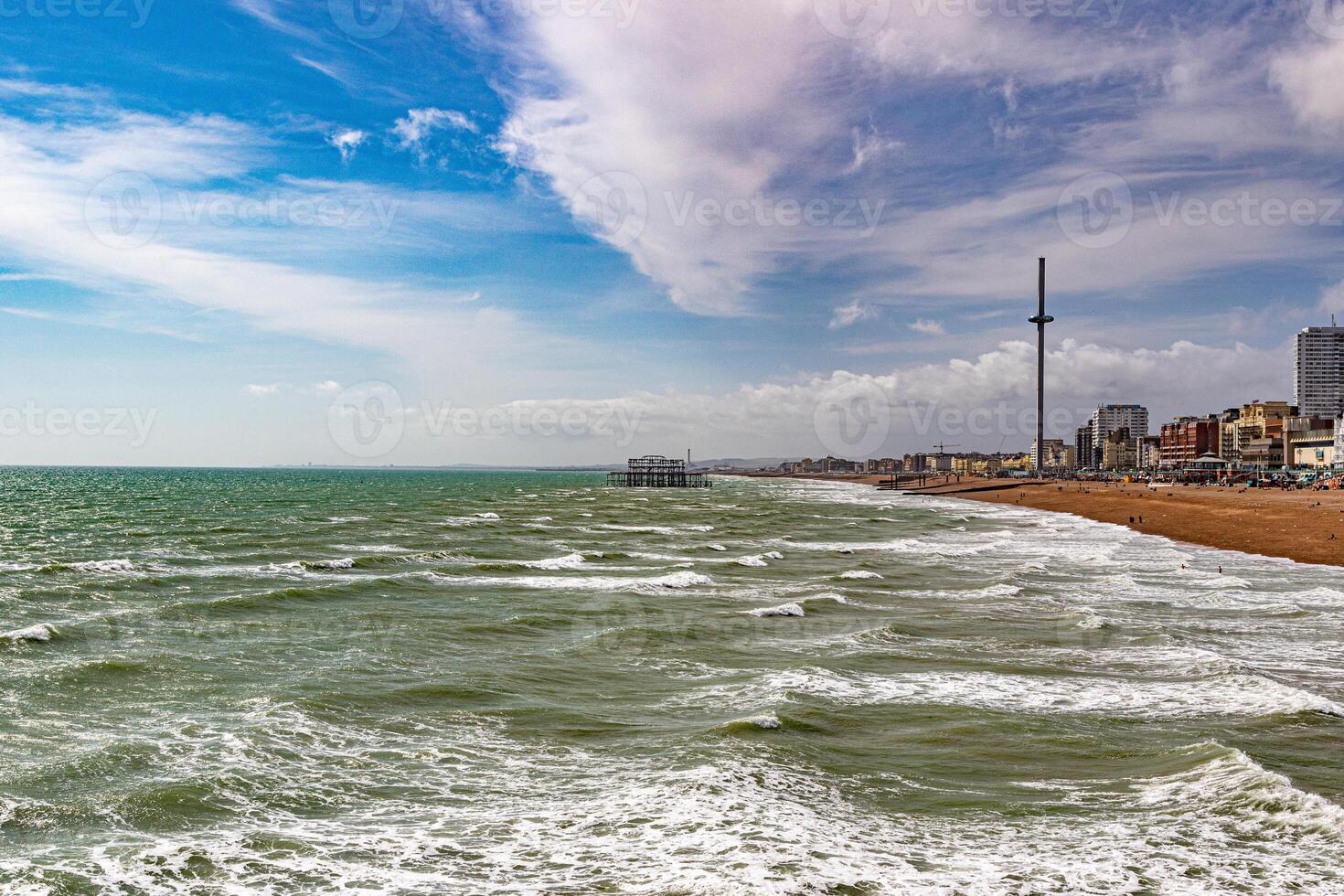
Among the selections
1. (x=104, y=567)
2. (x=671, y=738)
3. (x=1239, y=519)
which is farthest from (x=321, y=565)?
(x=1239, y=519)

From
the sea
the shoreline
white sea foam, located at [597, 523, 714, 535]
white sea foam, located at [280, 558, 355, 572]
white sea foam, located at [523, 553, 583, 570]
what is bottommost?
white sea foam, located at [597, 523, 714, 535]

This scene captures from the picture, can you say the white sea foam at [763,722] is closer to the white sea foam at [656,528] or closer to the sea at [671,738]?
the sea at [671,738]

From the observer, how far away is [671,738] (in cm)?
1381

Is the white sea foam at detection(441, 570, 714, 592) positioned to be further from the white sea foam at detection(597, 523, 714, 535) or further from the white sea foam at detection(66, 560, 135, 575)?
the white sea foam at detection(597, 523, 714, 535)

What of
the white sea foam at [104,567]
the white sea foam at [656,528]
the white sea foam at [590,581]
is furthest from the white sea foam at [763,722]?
the white sea foam at [656,528]

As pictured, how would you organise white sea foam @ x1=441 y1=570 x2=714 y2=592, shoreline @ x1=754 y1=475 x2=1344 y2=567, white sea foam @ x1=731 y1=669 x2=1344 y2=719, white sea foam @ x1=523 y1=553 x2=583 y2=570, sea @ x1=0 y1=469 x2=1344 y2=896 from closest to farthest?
sea @ x1=0 y1=469 x2=1344 y2=896 → white sea foam @ x1=731 y1=669 x2=1344 y2=719 → white sea foam @ x1=441 y1=570 x2=714 y2=592 → white sea foam @ x1=523 y1=553 x2=583 y2=570 → shoreline @ x1=754 y1=475 x2=1344 y2=567

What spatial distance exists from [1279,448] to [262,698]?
230827 mm

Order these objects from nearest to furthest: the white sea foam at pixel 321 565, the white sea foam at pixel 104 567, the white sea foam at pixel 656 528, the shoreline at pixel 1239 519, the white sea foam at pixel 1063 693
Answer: the white sea foam at pixel 1063 693 < the white sea foam at pixel 104 567 < the white sea foam at pixel 321 565 < the shoreline at pixel 1239 519 < the white sea foam at pixel 656 528

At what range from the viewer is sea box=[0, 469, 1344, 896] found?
952 cm

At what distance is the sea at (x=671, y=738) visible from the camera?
9.52 metres

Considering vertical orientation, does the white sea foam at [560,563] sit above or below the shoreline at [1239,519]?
below

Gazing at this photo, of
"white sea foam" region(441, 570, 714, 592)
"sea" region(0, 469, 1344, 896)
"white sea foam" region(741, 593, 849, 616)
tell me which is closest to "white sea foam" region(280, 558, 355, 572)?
"white sea foam" region(441, 570, 714, 592)

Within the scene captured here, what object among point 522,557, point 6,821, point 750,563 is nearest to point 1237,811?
point 6,821

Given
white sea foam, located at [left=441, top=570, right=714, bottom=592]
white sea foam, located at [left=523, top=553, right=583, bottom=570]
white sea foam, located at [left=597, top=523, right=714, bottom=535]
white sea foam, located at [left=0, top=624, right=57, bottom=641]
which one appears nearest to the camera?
white sea foam, located at [left=0, top=624, right=57, bottom=641]
